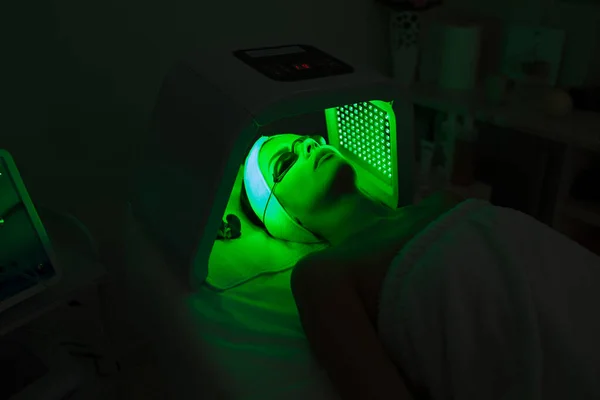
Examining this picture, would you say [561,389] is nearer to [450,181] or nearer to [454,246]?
[454,246]

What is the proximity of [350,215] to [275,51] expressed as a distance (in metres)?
0.41

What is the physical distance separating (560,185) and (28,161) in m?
1.61

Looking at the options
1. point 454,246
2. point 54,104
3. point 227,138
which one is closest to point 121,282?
point 54,104

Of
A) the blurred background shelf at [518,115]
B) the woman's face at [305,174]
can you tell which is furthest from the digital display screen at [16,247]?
the blurred background shelf at [518,115]

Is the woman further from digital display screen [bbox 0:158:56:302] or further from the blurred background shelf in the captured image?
the blurred background shelf

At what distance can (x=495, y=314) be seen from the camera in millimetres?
767

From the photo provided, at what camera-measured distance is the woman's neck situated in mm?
1135

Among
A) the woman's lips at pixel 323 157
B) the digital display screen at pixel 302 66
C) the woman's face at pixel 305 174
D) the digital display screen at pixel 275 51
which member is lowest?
the woman's face at pixel 305 174

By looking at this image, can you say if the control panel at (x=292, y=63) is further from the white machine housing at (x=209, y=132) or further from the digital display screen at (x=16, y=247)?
the digital display screen at (x=16, y=247)

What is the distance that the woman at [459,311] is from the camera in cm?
74

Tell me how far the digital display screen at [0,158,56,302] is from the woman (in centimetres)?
57

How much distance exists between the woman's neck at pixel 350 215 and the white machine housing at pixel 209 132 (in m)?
0.12

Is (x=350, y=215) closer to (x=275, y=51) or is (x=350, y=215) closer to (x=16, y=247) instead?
(x=275, y=51)

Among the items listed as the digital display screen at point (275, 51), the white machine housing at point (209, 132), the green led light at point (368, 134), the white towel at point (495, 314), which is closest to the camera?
the white towel at point (495, 314)
